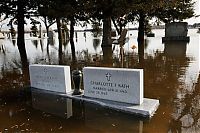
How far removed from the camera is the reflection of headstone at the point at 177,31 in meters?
28.8

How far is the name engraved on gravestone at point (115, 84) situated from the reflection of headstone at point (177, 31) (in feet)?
78.8

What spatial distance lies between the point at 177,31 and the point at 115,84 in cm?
2526

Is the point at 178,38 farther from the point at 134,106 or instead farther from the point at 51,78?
the point at 134,106

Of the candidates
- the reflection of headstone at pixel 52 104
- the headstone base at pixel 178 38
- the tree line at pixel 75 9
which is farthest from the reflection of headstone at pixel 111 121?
the headstone base at pixel 178 38

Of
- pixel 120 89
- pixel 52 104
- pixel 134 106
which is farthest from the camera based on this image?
pixel 52 104

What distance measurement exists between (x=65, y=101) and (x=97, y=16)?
1829 centimetres

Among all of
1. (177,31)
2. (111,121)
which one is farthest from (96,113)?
(177,31)

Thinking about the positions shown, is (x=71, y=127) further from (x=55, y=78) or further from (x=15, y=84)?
(x=15, y=84)

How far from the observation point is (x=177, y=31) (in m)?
29.7

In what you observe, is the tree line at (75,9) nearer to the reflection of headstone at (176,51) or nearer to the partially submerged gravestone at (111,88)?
the reflection of headstone at (176,51)

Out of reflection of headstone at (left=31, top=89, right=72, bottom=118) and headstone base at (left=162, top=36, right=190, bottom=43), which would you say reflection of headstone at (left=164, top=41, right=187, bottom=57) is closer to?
headstone base at (left=162, top=36, right=190, bottom=43)

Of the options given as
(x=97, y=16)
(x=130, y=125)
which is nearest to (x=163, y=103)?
(x=130, y=125)

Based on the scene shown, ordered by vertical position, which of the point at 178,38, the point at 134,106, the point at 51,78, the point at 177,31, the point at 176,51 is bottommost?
the point at 134,106

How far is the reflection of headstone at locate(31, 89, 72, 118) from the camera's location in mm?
6539
